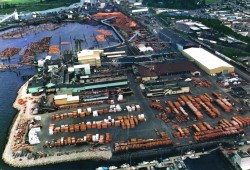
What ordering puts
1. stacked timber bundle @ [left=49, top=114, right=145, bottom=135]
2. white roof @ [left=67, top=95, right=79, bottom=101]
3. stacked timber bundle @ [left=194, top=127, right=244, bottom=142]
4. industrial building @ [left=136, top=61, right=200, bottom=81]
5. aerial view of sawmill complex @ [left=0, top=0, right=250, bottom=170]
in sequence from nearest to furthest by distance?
aerial view of sawmill complex @ [left=0, top=0, right=250, bottom=170], stacked timber bundle @ [left=194, top=127, right=244, bottom=142], stacked timber bundle @ [left=49, top=114, right=145, bottom=135], white roof @ [left=67, top=95, right=79, bottom=101], industrial building @ [left=136, top=61, right=200, bottom=81]

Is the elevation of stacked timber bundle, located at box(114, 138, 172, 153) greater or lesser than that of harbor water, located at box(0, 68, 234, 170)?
greater

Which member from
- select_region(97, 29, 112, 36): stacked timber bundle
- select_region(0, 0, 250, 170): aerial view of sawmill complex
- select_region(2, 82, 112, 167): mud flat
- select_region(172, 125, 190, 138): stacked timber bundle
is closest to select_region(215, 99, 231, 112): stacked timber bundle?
select_region(0, 0, 250, 170): aerial view of sawmill complex

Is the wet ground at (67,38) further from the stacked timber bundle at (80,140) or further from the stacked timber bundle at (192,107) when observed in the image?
the stacked timber bundle at (80,140)

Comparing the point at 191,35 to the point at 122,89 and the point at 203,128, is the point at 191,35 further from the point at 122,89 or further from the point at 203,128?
the point at 203,128

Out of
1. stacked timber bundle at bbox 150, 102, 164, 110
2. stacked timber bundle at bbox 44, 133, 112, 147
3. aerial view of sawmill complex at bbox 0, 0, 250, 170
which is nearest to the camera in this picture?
aerial view of sawmill complex at bbox 0, 0, 250, 170

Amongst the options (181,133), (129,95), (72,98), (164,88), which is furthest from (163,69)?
(181,133)

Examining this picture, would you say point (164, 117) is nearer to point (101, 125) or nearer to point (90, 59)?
point (101, 125)

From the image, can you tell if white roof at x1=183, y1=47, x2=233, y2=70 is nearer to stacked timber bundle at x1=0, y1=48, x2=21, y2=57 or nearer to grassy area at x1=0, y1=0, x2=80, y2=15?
stacked timber bundle at x1=0, y1=48, x2=21, y2=57
